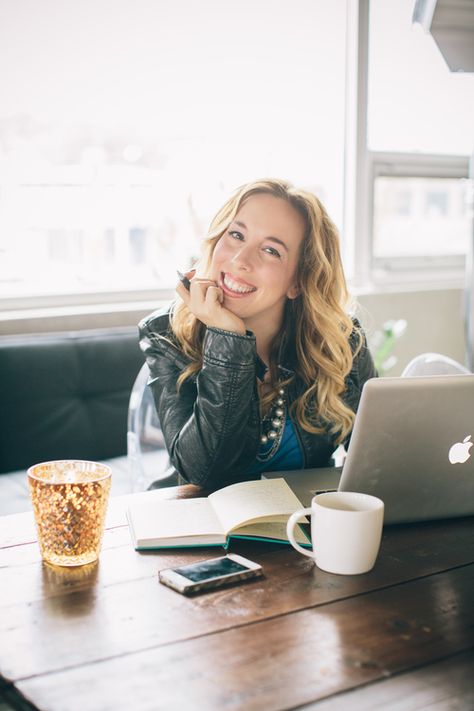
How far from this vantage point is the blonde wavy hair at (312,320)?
1.82 metres

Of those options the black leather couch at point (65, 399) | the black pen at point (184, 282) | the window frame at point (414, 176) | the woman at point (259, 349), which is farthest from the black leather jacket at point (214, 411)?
the window frame at point (414, 176)

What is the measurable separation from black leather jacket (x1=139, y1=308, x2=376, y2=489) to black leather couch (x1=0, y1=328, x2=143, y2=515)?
880 mm

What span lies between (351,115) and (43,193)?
1.59 metres

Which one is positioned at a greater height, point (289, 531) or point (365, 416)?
point (365, 416)

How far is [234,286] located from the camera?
179 centimetres

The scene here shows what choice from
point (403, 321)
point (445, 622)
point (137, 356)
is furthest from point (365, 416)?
point (403, 321)

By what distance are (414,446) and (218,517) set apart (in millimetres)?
326

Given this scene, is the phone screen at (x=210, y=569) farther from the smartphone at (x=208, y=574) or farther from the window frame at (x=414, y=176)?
the window frame at (x=414, y=176)

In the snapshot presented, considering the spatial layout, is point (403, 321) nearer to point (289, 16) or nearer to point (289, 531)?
point (289, 16)

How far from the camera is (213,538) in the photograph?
49.8 inches

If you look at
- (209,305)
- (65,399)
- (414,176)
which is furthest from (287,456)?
(414,176)

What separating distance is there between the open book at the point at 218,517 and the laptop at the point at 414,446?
118 mm

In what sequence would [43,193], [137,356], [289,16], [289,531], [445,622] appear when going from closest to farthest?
1. [445,622]
2. [289,531]
3. [137,356]
4. [43,193]
5. [289,16]

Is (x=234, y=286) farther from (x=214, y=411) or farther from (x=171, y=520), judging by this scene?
(x=171, y=520)
